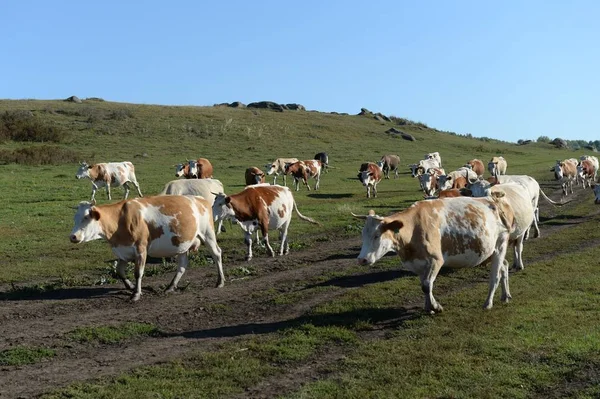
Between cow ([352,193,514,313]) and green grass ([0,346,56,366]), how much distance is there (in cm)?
507

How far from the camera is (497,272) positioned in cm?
1120

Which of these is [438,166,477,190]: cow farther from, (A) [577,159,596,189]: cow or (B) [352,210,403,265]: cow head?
(B) [352,210,403,265]: cow head

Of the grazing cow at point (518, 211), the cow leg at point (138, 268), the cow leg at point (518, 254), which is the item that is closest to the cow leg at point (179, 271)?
the cow leg at point (138, 268)

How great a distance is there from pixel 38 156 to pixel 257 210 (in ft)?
104

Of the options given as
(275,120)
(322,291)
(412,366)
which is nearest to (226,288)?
(322,291)

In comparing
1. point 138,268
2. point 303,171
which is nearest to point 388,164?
point 303,171

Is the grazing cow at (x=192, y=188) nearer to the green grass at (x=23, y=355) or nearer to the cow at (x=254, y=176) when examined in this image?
the cow at (x=254, y=176)

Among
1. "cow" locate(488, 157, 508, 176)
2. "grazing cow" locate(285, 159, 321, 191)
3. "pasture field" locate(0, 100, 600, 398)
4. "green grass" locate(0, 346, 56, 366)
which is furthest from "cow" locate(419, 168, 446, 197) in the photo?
"green grass" locate(0, 346, 56, 366)

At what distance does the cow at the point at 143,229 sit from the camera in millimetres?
12453

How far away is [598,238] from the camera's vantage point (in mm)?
18922

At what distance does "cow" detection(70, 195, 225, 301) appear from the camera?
40.9ft

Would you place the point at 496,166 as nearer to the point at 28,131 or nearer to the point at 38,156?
the point at 38,156

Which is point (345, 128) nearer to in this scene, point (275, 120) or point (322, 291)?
point (275, 120)

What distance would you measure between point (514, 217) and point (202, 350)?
22.2 feet
